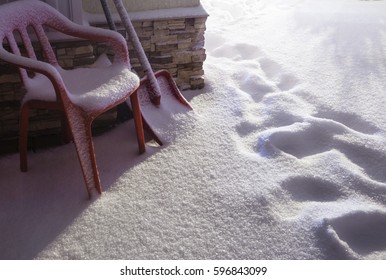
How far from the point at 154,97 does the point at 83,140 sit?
0.81 m

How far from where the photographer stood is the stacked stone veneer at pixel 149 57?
8.62 feet

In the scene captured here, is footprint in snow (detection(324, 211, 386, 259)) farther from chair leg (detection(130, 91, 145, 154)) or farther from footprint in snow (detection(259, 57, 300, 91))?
footprint in snow (detection(259, 57, 300, 91))

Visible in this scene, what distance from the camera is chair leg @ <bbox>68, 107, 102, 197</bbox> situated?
2.08m

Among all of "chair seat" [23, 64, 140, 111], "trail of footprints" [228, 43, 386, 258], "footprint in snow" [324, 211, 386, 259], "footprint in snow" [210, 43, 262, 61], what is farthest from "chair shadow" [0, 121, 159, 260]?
"footprint in snow" [210, 43, 262, 61]

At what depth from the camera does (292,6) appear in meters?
5.35

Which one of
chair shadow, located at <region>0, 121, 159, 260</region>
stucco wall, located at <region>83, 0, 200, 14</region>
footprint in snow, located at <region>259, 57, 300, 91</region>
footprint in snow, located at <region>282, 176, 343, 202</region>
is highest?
stucco wall, located at <region>83, 0, 200, 14</region>

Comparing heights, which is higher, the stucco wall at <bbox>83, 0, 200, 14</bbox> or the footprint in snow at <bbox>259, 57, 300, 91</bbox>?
the stucco wall at <bbox>83, 0, 200, 14</bbox>

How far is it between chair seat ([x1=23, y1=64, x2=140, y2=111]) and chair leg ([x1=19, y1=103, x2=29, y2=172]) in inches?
3.4

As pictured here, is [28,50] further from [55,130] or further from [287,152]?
[287,152]

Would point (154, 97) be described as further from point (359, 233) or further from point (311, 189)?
point (359, 233)

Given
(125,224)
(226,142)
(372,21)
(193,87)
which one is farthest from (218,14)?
(125,224)

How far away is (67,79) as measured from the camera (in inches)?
95.2

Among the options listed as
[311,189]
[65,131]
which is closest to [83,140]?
[65,131]

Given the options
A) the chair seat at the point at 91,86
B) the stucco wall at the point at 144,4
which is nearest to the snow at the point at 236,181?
the chair seat at the point at 91,86
